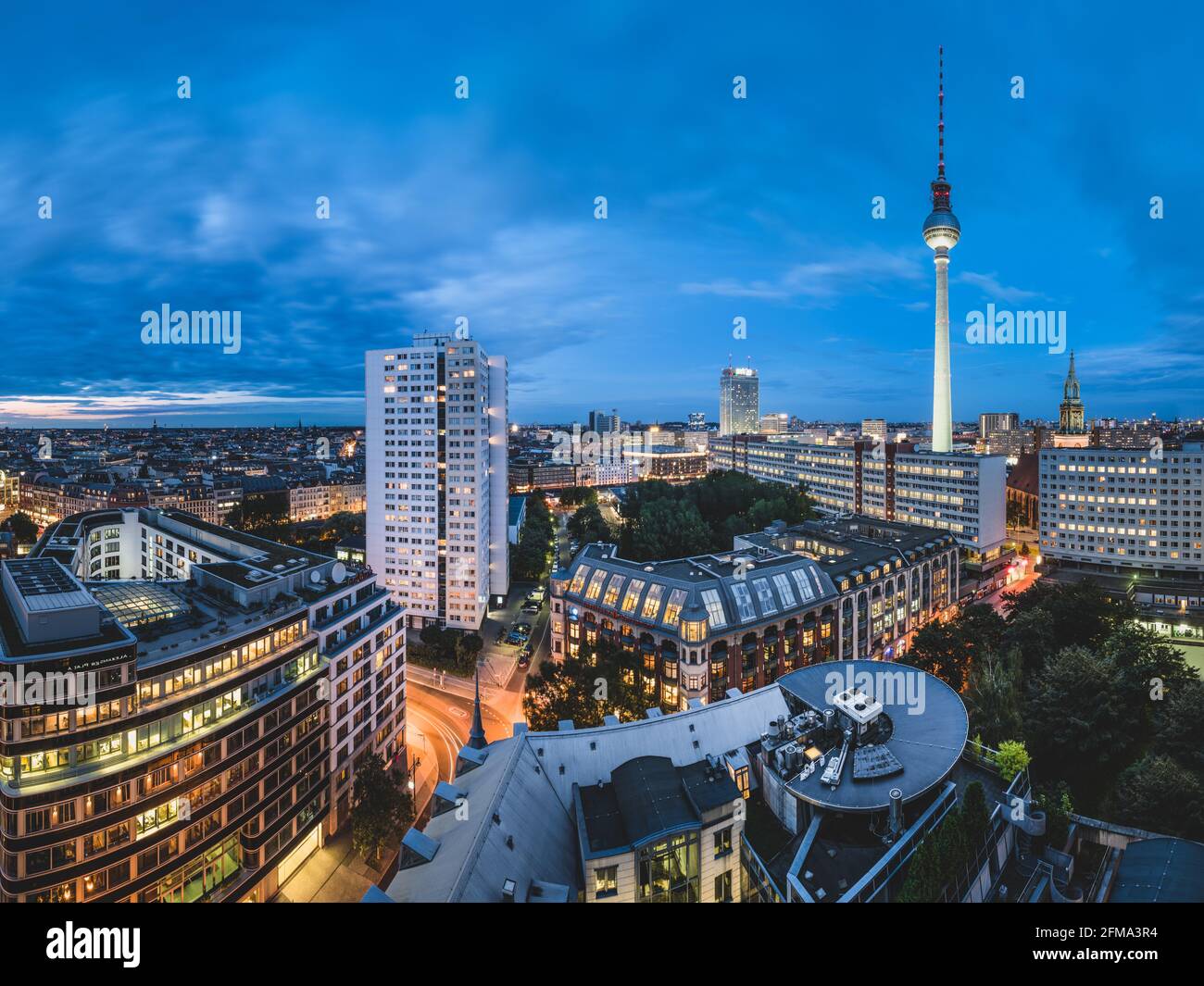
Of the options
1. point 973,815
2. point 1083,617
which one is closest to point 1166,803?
point 973,815

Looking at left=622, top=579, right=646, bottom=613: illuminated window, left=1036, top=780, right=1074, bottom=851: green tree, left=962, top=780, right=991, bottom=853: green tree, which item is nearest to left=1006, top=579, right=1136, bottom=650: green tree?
left=1036, top=780, right=1074, bottom=851: green tree

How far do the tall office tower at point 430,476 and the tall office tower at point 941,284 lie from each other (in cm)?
6297

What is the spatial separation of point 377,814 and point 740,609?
18.7 meters

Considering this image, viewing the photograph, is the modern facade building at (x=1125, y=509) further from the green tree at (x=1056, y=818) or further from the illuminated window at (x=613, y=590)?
the green tree at (x=1056, y=818)

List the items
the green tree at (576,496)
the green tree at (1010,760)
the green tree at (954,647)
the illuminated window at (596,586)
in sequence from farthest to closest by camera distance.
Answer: the green tree at (576,496) < the illuminated window at (596,586) < the green tree at (954,647) < the green tree at (1010,760)

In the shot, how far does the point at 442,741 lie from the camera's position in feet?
106

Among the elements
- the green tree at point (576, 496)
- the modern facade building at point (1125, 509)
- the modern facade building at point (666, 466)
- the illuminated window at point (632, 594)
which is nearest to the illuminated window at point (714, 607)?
the illuminated window at point (632, 594)

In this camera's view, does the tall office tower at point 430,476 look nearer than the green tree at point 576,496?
Yes

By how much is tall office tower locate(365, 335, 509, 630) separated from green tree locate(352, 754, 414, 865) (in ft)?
77.6

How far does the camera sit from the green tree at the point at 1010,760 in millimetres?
18984

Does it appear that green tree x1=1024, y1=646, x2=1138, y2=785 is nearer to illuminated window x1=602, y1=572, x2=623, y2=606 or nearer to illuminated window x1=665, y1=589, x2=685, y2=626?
illuminated window x1=665, y1=589, x2=685, y2=626

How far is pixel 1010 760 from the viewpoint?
19.1 metres
